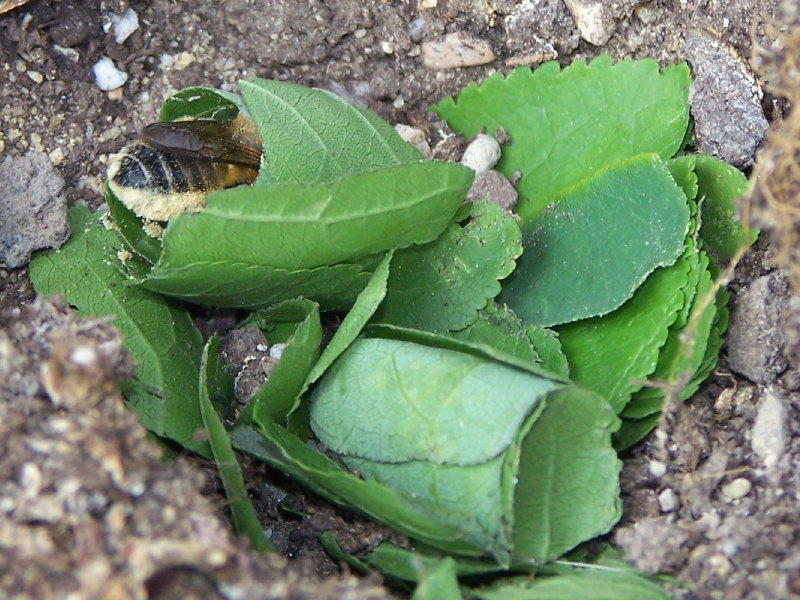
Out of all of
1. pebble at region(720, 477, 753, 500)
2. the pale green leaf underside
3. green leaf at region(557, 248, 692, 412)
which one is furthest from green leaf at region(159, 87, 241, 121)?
pebble at region(720, 477, 753, 500)

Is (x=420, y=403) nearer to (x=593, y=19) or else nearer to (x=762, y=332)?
(x=762, y=332)

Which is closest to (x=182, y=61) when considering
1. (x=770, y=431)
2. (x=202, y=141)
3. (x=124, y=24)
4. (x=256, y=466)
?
(x=124, y=24)

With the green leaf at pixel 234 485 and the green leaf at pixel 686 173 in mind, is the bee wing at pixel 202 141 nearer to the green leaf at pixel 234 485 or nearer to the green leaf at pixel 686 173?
the green leaf at pixel 234 485

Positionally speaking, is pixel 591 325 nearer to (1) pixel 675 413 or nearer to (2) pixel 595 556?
(1) pixel 675 413

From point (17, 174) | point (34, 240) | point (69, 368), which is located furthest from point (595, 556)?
point (17, 174)

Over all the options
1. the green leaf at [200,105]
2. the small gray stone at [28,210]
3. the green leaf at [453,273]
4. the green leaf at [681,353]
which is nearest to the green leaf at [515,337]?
the green leaf at [453,273]
